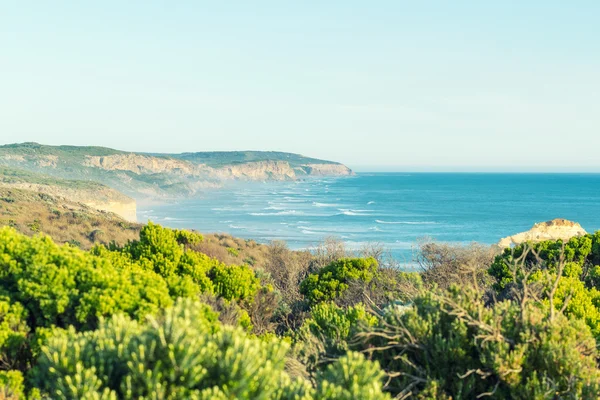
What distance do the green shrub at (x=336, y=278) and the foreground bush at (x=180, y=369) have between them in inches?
479

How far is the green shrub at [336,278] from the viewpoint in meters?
17.5

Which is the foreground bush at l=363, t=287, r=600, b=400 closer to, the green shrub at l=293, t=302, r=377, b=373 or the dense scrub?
the dense scrub

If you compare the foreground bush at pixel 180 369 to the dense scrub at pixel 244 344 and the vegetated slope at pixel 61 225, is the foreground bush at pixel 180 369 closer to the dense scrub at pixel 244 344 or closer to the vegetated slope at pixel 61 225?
the dense scrub at pixel 244 344

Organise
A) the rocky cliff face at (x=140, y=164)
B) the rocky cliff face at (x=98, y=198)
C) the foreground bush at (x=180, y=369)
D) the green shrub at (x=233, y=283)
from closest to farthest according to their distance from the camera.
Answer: the foreground bush at (x=180, y=369) < the green shrub at (x=233, y=283) < the rocky cliff face at (x=98, y=198) < the rocky cliff face at (x=140, y=164)

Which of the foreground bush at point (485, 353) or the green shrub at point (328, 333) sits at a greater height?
the foreground bush at point (485, 353)

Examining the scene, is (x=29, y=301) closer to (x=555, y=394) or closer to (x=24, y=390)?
(x=24, y=390)

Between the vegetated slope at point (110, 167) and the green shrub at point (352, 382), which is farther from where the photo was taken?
the vegetated slope at point (110, 167)

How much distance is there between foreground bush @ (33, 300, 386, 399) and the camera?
185 inches

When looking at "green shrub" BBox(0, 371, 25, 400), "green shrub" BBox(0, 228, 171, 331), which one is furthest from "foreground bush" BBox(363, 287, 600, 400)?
"green shrub" BBox(0, 371, 25, 400)

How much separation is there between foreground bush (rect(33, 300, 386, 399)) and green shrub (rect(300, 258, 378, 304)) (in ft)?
39.9

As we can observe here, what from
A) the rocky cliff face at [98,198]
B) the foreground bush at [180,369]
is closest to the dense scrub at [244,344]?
the foreground bush at [180,369]

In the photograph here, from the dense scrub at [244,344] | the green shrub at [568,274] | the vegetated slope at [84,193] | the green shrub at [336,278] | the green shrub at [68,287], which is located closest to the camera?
the dense scrub at [244,344]

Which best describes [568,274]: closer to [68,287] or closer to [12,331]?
[68,287]

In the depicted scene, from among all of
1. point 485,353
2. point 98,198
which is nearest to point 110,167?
point 98,198
